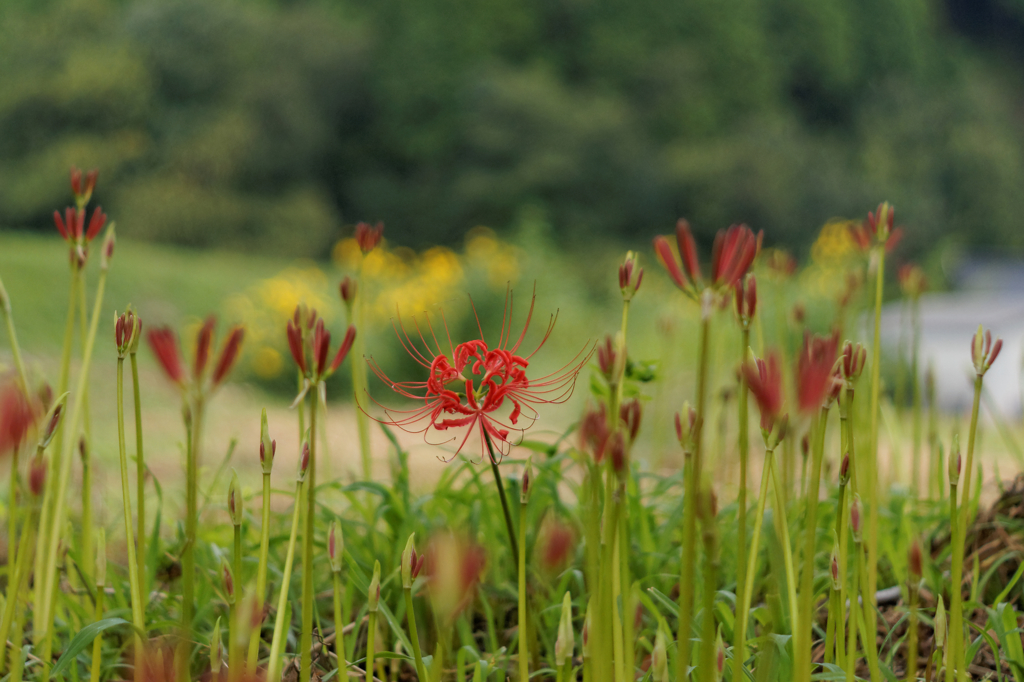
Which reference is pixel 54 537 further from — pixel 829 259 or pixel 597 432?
pixel 829 259

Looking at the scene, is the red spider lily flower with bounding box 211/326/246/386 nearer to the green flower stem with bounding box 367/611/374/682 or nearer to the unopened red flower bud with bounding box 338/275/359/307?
the green flower stem with bounding box 367/611/374/682

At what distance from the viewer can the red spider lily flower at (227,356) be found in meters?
0.49

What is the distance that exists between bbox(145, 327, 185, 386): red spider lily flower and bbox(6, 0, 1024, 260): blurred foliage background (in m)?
12.3

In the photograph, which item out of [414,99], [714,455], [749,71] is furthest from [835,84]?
[714,455]

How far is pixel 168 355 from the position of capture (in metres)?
0.49

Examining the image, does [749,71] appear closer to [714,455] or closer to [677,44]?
[677,44]

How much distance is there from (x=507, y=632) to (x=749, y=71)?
17.1 m

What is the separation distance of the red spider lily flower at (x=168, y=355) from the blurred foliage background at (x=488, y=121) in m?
12.3

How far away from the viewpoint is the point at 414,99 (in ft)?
53.4

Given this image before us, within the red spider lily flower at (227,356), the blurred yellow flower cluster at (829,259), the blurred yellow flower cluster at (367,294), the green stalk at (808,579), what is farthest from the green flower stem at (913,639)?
the blurred yellow flower cluster at (829,259)

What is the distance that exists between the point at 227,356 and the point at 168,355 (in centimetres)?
3

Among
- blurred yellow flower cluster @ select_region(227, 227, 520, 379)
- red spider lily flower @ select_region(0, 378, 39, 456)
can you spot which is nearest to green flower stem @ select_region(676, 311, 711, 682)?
red spider lily flower @ select_region(0, 378, 39, 456)

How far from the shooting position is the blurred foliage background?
14406mm

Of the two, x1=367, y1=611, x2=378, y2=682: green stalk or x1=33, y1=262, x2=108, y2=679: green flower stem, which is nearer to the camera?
x1=367, y1=611, x2=378, y2=682: green stalk
